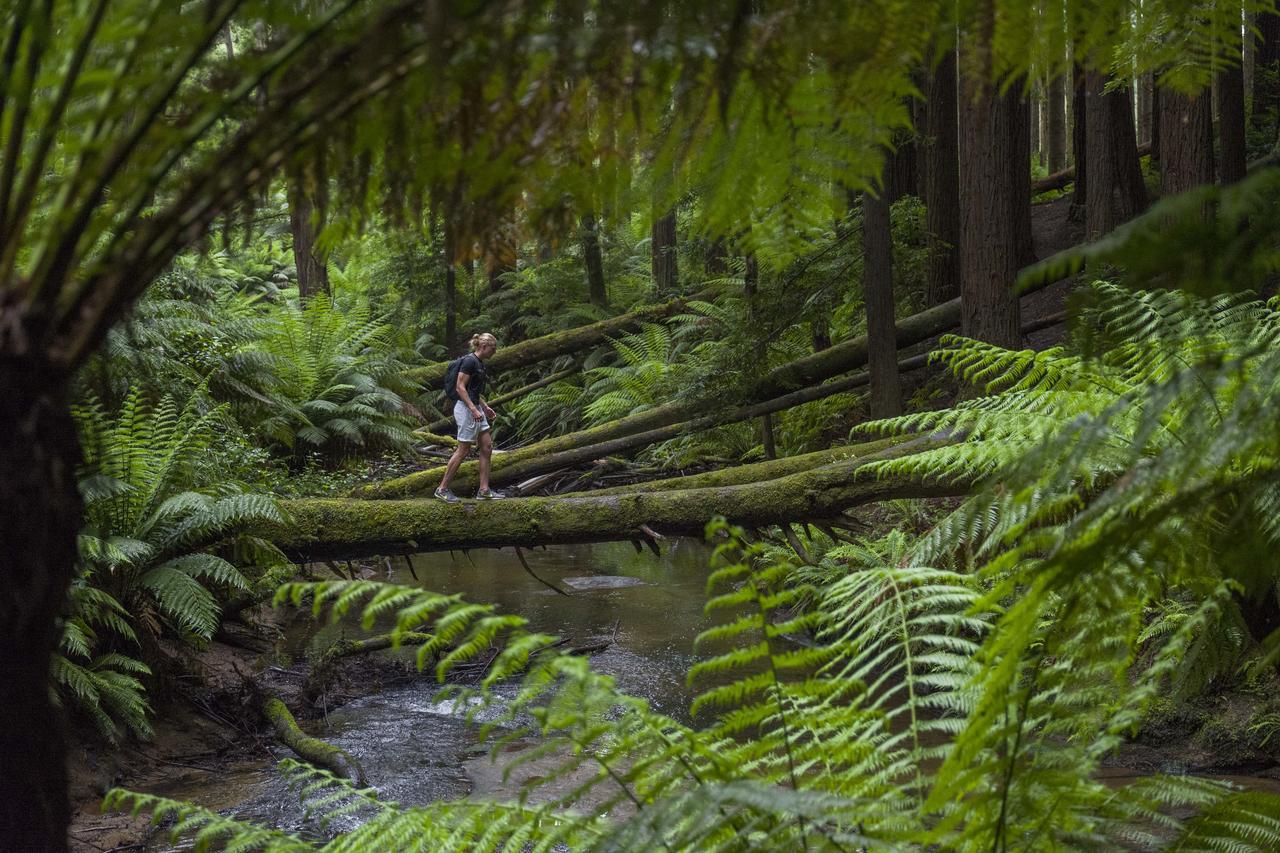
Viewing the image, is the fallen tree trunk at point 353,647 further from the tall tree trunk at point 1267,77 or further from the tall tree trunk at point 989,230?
the tall tree trunk at point 1267,77

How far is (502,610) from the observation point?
8500mm

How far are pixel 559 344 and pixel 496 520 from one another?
8.58 m

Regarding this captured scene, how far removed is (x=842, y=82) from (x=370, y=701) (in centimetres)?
636

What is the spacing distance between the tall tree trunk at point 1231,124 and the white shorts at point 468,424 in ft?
23.3

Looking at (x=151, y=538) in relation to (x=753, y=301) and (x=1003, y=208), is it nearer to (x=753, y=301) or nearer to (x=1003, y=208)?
(x=753, y=301)

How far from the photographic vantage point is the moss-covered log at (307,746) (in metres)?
5.21

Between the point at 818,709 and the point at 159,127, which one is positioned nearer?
the point at 159,127

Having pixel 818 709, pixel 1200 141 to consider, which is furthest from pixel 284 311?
pixel 818 709

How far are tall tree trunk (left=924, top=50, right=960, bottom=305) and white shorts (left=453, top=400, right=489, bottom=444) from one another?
483 cm

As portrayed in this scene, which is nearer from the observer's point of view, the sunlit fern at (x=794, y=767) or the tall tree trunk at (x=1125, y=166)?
the sunlit fern at (x=794, y=767)

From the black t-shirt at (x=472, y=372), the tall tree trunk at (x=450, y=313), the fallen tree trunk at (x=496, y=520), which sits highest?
the tall tree trunk at (x=450, y=313)

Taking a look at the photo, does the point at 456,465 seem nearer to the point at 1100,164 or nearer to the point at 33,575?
the point at 1100,164

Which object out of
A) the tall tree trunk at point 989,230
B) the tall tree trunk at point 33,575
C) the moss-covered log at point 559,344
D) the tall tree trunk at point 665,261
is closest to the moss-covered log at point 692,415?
the tall tree trunk at point 989,230

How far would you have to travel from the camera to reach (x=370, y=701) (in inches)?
266
